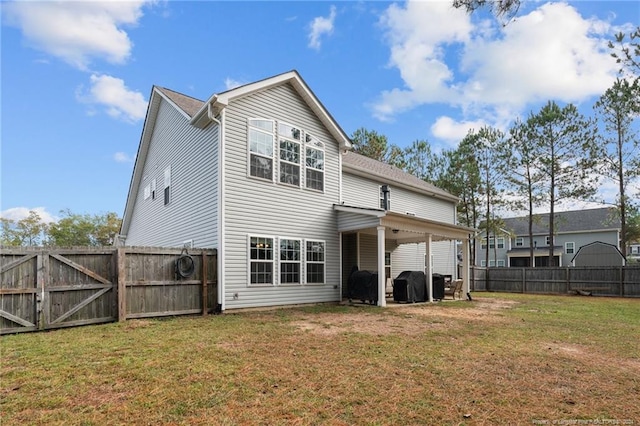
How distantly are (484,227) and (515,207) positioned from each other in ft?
9.27

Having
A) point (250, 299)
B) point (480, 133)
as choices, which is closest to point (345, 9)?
point (250, 299)

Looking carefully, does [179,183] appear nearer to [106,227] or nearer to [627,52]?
[627,52]

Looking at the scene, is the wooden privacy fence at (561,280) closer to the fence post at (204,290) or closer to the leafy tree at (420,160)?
the leafy tree at (420,160)

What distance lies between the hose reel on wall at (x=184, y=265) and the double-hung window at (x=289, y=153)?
145 inches

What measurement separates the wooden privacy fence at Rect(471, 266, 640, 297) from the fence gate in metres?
20.0

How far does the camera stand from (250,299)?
10.4 metres

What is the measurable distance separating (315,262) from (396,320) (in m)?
3.97

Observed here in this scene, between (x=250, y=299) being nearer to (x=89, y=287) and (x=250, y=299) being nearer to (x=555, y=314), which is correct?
(x=89, y=287)

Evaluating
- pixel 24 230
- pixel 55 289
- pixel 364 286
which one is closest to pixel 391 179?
pixel 364 286

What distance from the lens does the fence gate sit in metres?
7.09

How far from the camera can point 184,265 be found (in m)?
9.41

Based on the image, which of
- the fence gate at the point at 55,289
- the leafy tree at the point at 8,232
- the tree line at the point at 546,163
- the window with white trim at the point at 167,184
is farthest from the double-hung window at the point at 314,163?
the leafy tree at the point at 8,232

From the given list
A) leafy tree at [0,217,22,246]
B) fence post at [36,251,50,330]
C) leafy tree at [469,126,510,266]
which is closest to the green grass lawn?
fence post at [36,251,50,330]

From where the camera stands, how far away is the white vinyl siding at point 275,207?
1026 centimetres
